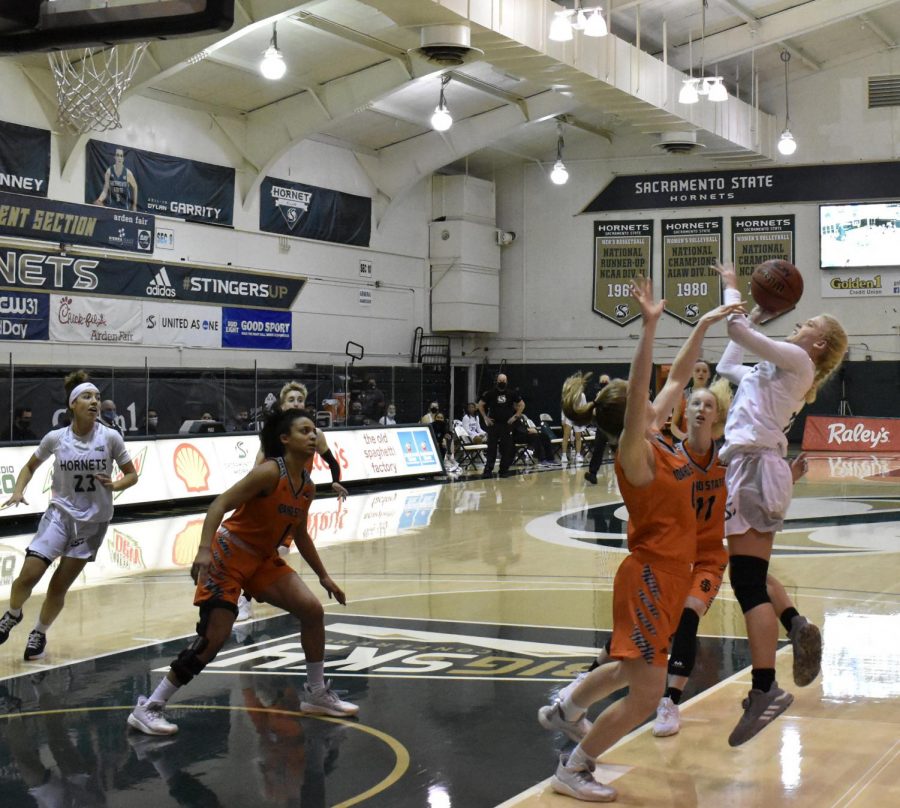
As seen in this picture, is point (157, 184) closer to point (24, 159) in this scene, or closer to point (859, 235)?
point (24, 159)

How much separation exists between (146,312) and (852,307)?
53.0 ft

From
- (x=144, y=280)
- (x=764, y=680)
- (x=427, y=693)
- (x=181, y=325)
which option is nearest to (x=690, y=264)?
(x=181, y=325)

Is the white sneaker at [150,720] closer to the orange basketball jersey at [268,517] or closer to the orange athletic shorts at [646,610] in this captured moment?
the orange basketball jersey at [268,517]

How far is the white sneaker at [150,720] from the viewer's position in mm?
5031

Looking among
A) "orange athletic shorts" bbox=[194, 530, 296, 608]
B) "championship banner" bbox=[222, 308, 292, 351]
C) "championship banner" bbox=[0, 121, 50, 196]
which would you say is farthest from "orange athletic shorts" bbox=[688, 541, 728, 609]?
"championship banner" bbox=[222, 308, 292, 351]

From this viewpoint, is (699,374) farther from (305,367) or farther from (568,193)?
(568,193)

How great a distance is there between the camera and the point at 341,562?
1013cm

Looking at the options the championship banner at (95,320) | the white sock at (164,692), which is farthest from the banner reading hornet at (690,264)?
the white sock at (164,692)

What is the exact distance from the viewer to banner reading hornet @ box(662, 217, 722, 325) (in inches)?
1110

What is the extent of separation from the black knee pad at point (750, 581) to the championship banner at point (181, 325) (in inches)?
701

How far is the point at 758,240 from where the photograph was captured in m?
28.2

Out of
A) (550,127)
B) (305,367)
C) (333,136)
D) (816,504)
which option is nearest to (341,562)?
(816,504)

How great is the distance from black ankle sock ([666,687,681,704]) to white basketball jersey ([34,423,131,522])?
3.54 m

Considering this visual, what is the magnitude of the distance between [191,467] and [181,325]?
7.70m
